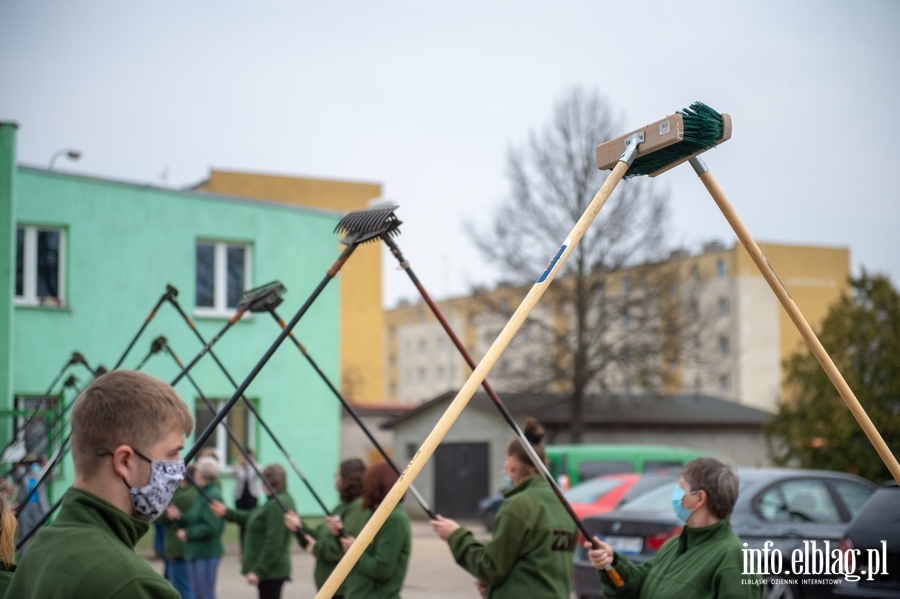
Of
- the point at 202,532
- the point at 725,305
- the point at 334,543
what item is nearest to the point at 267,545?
the point at 202,532

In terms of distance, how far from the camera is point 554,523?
527 centimetres

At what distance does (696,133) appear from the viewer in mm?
3553

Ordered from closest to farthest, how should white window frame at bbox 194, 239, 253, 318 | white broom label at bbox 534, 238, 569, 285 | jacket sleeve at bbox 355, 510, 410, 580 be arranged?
1. white broom label at bbox 534, 238, 569, 285
2. jacket sleeve at bbox 355, 510, 410, 580
3. white window frame at bbox 194, 239, 253, 318

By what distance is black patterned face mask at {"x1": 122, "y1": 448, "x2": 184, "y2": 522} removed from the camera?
7.59ft

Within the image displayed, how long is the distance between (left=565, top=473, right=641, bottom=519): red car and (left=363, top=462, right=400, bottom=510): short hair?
7570 mm

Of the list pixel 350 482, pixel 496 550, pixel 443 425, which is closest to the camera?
pixel 443 425

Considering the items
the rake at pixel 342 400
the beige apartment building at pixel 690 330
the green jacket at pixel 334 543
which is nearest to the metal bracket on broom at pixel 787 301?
the rake at pixel 342 400

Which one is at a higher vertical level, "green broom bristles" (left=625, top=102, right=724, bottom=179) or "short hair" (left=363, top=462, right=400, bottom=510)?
"green broom bristles" (left=625, top=102, right=724, bottom=179)

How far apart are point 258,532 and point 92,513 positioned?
6.06 m

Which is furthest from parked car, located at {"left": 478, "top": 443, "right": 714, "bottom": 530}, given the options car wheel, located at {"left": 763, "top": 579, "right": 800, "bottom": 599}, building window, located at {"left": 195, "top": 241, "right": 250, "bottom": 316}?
car wheel, located at {"left": 763, "top": 579, "right": 800, "bottom": 599}

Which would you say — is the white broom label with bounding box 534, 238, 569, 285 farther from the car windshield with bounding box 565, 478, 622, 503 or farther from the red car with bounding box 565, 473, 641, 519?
the car windshield with bounding box 565, 478, 622, 503

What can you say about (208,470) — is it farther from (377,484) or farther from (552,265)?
(552,265)

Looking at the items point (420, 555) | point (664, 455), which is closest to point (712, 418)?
point (664, 455)

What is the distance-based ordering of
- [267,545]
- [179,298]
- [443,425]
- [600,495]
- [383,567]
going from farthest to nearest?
[179,298], [600,495], [267,545], [383,567], [443,425]
